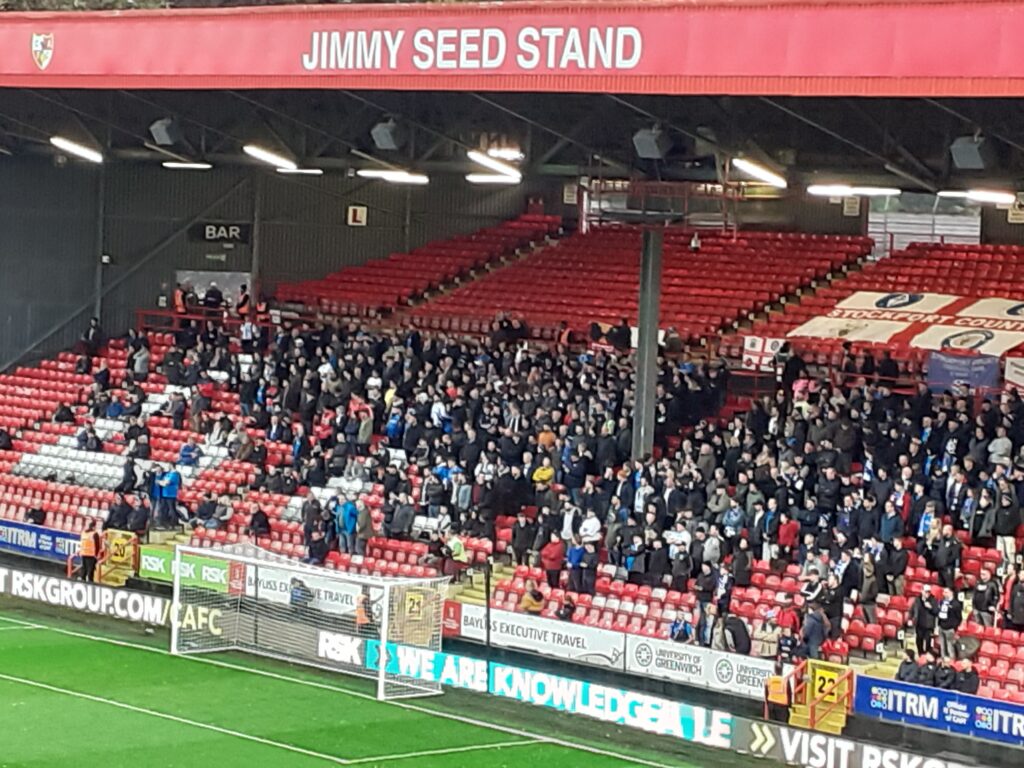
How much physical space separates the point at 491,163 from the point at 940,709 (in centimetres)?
1189

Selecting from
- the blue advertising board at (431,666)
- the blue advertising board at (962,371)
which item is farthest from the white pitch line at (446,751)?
the blue advertising board at (962,371)

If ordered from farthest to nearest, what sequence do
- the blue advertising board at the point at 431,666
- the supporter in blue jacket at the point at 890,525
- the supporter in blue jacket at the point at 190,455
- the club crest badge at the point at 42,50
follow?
the supporter in blue jacket at the point at 190,455
the club crest badge at the point at 42,50
the supporter in blue jacket at the point at 890,525
the blue advertising board at the point at 431,666

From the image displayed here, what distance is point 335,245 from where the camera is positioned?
42.7 metres

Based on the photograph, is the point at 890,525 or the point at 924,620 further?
the point at 890,525

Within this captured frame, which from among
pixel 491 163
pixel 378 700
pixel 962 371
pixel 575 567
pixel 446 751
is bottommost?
pixel 446 751

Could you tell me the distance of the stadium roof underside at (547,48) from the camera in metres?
21.5

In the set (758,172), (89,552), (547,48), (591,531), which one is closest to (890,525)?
(591,531)

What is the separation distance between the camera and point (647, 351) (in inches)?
1153

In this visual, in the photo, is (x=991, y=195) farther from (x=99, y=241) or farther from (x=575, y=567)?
(x=99, y=241)

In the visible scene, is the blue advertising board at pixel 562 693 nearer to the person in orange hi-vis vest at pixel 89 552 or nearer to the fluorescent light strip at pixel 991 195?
the person in orange hi-vis vest at pixel 89 552

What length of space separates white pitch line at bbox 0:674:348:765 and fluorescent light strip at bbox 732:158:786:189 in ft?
35.4

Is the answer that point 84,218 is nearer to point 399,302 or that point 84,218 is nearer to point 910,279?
point 399,302

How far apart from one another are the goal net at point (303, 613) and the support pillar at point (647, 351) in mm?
4772

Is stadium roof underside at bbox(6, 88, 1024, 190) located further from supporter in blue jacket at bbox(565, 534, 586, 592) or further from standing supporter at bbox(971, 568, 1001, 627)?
supporter in blue jacket at bbox(565, 534, 586, 592)
